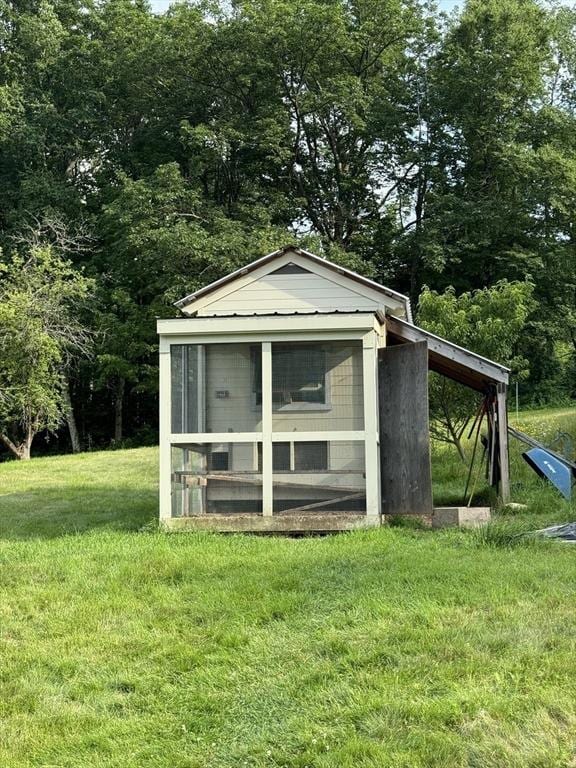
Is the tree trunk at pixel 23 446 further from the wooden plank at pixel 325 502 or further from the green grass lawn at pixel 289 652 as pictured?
the wooden plank at pixel 325 502

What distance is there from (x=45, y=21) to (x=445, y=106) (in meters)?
15.0

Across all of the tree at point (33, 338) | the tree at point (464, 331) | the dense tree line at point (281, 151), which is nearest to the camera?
the tree at point (464, 331)

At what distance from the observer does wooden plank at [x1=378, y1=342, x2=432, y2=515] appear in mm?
8117

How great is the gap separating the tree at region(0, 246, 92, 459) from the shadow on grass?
24.8 ft

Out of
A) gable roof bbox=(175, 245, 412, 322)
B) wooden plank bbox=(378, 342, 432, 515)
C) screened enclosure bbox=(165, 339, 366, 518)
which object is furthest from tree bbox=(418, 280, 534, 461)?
screened enclosure bbox=(165, 339, 366, 518)

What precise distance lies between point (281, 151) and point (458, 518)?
20.0 m

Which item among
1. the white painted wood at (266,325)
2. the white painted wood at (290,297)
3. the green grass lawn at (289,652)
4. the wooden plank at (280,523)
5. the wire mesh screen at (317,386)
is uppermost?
the white painted wood at (290,297)

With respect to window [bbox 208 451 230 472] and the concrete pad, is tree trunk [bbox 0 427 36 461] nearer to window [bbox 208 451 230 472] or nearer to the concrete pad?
window [bbox 208 451 230 472]

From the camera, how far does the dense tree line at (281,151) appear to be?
24391mm

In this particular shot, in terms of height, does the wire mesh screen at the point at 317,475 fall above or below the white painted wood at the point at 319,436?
below

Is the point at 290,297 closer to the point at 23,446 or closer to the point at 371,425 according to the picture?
the point at 371,425

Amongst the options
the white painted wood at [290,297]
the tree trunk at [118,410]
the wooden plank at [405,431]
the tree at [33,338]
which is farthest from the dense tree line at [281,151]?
the wooden plank at [405,431]

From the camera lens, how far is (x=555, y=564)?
5.73 metres

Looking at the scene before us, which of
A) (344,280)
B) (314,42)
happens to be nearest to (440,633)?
(344,280)
